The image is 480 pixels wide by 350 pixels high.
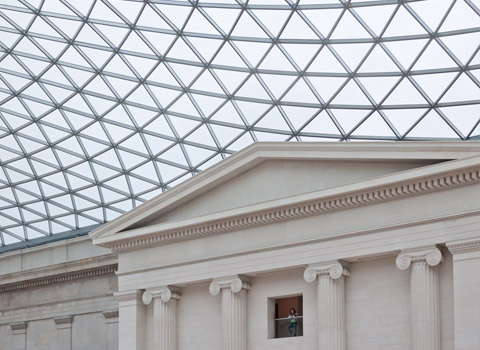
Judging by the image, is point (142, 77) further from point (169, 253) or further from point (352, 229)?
point (352, 229)

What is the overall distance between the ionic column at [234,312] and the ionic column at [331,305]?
3.78m

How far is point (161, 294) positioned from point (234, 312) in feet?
12.8

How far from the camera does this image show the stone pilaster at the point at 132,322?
39500 millimetres

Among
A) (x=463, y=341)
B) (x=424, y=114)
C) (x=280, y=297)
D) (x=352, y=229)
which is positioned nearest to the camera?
(x=463, y=341)

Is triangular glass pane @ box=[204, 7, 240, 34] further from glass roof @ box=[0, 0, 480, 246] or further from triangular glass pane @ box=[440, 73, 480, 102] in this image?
triangular glass pane @ box=[440, 73, 480, 102]

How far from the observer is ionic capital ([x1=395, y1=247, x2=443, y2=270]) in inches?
1226

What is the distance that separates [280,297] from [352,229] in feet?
14.6

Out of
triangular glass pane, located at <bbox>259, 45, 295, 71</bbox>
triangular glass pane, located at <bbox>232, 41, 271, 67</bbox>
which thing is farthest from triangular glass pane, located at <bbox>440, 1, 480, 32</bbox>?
triangular glass pane, located at <bbox>232, 41, 271, 67</bbox>

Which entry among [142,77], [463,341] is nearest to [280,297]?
[463,341]

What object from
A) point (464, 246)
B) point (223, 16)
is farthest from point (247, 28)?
point (464, 246)

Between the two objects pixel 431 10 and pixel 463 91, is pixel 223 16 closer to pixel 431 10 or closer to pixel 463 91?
pixel 431 10

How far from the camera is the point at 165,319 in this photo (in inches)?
1521

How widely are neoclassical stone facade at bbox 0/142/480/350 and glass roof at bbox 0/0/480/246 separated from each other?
7212 mm

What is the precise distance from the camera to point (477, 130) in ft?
135
